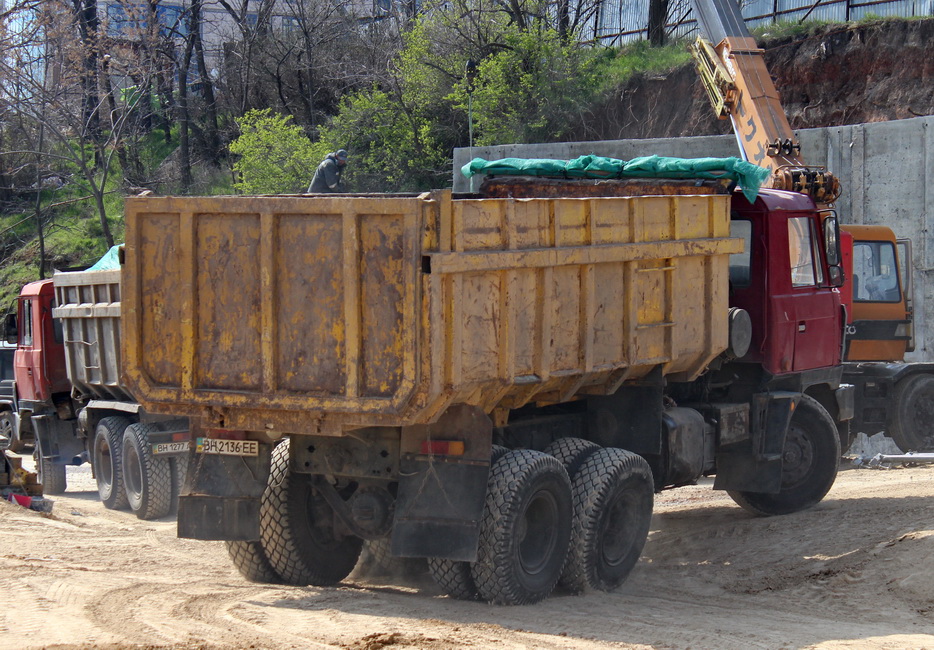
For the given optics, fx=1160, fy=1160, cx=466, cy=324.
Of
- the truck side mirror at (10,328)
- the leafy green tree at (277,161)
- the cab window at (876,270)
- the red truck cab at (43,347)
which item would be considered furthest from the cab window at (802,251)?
the leafy green tree at (277,161)

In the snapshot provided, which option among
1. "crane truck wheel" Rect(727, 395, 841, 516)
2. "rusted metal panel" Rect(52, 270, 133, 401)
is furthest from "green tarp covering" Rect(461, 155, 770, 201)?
"rusted metal panel" Rect(52, 270, 133, 401)

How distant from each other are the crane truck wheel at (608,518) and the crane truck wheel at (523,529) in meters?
0.15

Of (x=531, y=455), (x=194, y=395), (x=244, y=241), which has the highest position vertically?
(x=244, y=241)

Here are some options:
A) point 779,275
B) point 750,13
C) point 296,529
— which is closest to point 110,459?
point 296,529

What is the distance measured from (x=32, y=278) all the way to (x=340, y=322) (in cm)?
2479

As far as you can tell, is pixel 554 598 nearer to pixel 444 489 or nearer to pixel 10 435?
pixel 444 489

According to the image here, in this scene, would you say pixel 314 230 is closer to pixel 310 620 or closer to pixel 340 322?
pixel 340 322

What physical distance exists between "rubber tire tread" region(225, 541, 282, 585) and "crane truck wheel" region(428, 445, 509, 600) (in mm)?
1277

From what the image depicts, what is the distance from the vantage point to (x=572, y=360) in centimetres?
753

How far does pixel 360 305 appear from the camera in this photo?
6602 millimetres

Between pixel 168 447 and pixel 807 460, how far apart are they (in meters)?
6.61

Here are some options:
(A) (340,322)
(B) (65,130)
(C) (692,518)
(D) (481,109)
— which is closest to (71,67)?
(B) (65,130)

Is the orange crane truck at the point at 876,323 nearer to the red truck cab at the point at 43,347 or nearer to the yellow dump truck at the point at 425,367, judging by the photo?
the yellow dump truck at the point at 425,367

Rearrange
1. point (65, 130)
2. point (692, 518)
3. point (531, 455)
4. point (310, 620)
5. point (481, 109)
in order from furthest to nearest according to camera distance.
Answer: point (65, 130) → point (481, 109) → point (692, 518) → point (531, 455) → point (310, 620)
